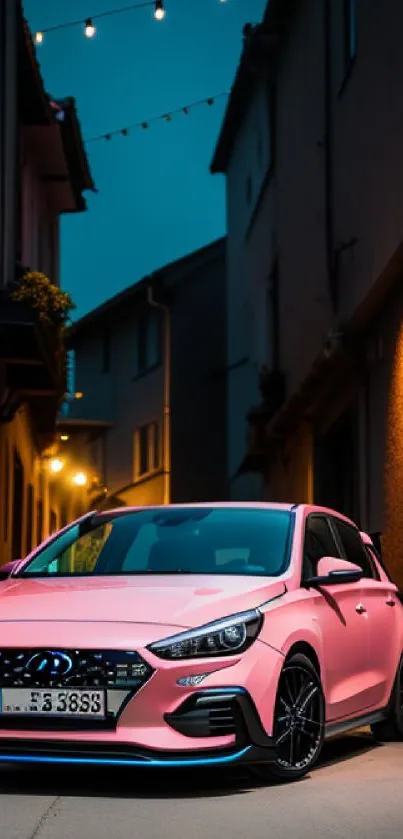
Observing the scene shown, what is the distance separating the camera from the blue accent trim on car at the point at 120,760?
711cm

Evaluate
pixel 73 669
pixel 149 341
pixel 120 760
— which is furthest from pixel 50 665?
pixel 149 341

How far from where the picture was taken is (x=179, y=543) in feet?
28.9

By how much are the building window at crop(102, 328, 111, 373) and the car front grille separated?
118 ft

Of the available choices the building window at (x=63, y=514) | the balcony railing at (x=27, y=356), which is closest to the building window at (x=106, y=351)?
the building window at (x=63, y=514)

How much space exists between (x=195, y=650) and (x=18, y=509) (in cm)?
1748

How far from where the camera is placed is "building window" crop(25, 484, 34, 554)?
2638 cm

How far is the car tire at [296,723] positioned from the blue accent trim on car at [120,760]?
12.1 inches

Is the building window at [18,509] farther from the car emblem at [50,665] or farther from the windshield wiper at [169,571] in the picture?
the car emblem at [50,665]

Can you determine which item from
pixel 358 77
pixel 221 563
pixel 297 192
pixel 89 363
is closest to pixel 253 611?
pixel 221 563

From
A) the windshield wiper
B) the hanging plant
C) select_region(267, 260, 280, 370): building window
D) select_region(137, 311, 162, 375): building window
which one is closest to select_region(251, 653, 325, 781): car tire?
the windshield wiper

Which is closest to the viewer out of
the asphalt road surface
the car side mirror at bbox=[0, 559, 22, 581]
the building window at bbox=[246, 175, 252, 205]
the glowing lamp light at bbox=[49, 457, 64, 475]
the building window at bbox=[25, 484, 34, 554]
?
the asphalt road surface

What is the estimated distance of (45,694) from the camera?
23.5 ft

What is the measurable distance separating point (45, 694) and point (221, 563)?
1.69 meters

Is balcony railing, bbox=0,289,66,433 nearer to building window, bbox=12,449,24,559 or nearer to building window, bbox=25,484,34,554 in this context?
building window, bbox=12,449,24,559
